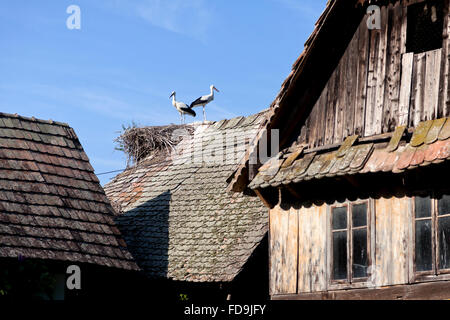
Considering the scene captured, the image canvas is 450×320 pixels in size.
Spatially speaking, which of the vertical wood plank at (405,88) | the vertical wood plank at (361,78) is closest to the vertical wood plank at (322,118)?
the vertical wood plank at (361,78)

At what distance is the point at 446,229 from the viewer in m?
12.2

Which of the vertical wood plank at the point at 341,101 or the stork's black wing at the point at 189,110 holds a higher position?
the stork's black wing at the point at 189,110

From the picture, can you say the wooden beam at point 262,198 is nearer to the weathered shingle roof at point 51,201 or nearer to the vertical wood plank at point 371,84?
the vertical wood plank at point 371,84

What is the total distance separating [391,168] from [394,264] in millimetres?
1373

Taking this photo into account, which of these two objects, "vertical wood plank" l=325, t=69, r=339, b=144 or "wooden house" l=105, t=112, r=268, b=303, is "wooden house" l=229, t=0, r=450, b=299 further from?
"wooden house" l=105, t=112, r=268, b=303

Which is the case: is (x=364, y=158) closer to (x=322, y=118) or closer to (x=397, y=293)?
(x=322, y=118)

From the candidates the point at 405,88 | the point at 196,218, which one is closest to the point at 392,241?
the point at 405,88

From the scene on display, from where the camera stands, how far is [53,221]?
55.3 feet

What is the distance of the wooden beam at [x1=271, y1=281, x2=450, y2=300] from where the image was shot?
1214cm

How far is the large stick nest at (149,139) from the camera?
938 inches

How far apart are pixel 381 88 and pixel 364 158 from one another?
1266mm

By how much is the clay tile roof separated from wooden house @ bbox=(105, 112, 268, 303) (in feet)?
8.47

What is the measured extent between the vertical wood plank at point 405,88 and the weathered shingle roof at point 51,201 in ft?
20.7

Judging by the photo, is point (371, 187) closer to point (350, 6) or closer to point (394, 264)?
point (394, 264)
